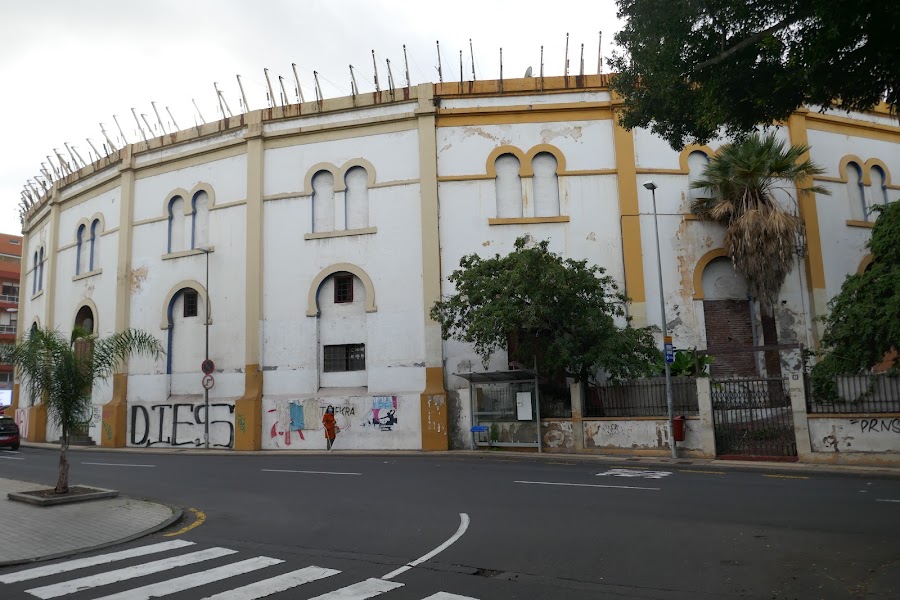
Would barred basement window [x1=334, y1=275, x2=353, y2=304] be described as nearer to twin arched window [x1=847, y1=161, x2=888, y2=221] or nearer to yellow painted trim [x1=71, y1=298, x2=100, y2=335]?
yellow painted trim [x1=71, y1=298, x2=100, y2=335]

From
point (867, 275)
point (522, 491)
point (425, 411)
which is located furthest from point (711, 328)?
point (522, 491)

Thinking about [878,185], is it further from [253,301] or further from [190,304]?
[190,304]

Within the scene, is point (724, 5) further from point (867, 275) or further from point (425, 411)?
point (425, 411)

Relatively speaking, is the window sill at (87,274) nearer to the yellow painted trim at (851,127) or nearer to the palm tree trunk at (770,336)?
the palm tree trunk at (770,336)

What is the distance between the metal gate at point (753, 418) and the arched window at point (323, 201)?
1467 centimetres

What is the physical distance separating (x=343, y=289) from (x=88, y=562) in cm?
1781

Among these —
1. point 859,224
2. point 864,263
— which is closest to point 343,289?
point 864,263

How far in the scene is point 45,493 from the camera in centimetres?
1207

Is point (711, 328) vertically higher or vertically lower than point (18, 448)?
higher

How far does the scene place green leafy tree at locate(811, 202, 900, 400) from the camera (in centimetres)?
1546

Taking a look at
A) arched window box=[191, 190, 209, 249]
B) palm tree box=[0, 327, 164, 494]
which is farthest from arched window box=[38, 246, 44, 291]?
palm tree box=[0, 327, 164, 494]

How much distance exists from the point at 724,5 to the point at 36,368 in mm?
12763

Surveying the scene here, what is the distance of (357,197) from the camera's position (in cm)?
2527

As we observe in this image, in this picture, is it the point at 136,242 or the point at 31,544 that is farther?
the point at 136,242
